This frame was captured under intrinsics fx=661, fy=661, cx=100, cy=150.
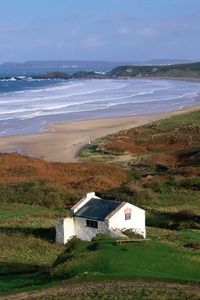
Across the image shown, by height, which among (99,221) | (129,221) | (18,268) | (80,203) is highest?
(80,203)

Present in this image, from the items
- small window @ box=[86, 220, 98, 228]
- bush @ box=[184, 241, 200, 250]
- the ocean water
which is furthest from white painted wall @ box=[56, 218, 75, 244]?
the ocean water

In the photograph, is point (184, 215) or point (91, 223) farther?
point (184, 215)

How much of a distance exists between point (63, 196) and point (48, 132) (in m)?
29.9

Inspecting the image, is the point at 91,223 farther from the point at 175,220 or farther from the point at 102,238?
the point at 175,220

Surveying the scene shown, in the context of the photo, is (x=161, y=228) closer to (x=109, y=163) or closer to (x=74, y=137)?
(x=109, y=163)

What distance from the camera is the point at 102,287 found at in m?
18.8

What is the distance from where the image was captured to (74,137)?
6475 centimetres

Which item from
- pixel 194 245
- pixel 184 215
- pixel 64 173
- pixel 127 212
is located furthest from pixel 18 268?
pixel 64 173

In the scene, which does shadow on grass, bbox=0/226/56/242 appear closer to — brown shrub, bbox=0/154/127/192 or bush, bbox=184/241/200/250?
bush, bbox=184/241/200/250

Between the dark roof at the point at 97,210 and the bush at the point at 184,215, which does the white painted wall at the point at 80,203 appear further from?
the bush at the point at 184,215

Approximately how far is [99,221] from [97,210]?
88 centimetres

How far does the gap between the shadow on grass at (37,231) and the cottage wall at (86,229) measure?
4.83 feet

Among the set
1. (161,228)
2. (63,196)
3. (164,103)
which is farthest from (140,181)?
(164,103)

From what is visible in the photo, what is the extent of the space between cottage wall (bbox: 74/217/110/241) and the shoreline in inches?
1002
